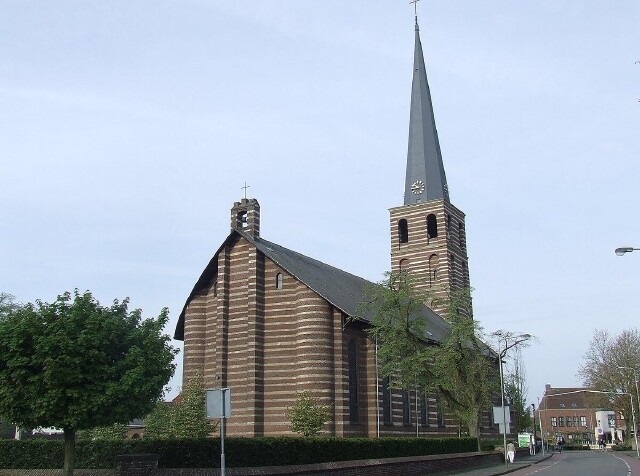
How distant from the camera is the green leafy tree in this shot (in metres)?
41.5

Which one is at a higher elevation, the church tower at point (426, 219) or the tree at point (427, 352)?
the church tower at point (426, 219)

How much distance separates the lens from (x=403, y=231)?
76.6 meters

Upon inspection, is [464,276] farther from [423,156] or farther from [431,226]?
[423,156]

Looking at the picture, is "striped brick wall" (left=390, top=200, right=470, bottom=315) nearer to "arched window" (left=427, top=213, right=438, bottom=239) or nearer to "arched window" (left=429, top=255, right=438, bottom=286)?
"arched window" (left=429, top=255, right=438, bottom=286)

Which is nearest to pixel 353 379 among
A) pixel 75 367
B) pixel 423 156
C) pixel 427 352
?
pixel 427 352

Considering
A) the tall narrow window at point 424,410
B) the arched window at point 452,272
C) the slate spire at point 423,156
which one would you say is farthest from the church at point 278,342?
the slate spire at point 423,156

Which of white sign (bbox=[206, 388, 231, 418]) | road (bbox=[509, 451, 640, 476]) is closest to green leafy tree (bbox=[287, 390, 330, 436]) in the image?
road (bbox=[509, 451, 640, 476])

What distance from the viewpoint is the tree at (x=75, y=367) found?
22797mm

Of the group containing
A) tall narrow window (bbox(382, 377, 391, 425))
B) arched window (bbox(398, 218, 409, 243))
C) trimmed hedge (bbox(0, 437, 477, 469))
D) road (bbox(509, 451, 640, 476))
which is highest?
arched window (bbox(398, 218, 409, 243))

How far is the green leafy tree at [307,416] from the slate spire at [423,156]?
3670 cm

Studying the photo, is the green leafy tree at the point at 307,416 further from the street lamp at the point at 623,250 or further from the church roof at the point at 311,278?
the street lamp at the point at 623,250

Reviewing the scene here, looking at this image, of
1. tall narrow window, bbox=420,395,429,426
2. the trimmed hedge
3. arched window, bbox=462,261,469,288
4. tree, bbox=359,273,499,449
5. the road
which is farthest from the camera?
arched window, bbox=462,261,469,288

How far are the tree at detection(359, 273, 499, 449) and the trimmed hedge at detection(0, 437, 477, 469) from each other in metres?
12.5

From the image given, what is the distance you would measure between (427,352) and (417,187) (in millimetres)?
31554
